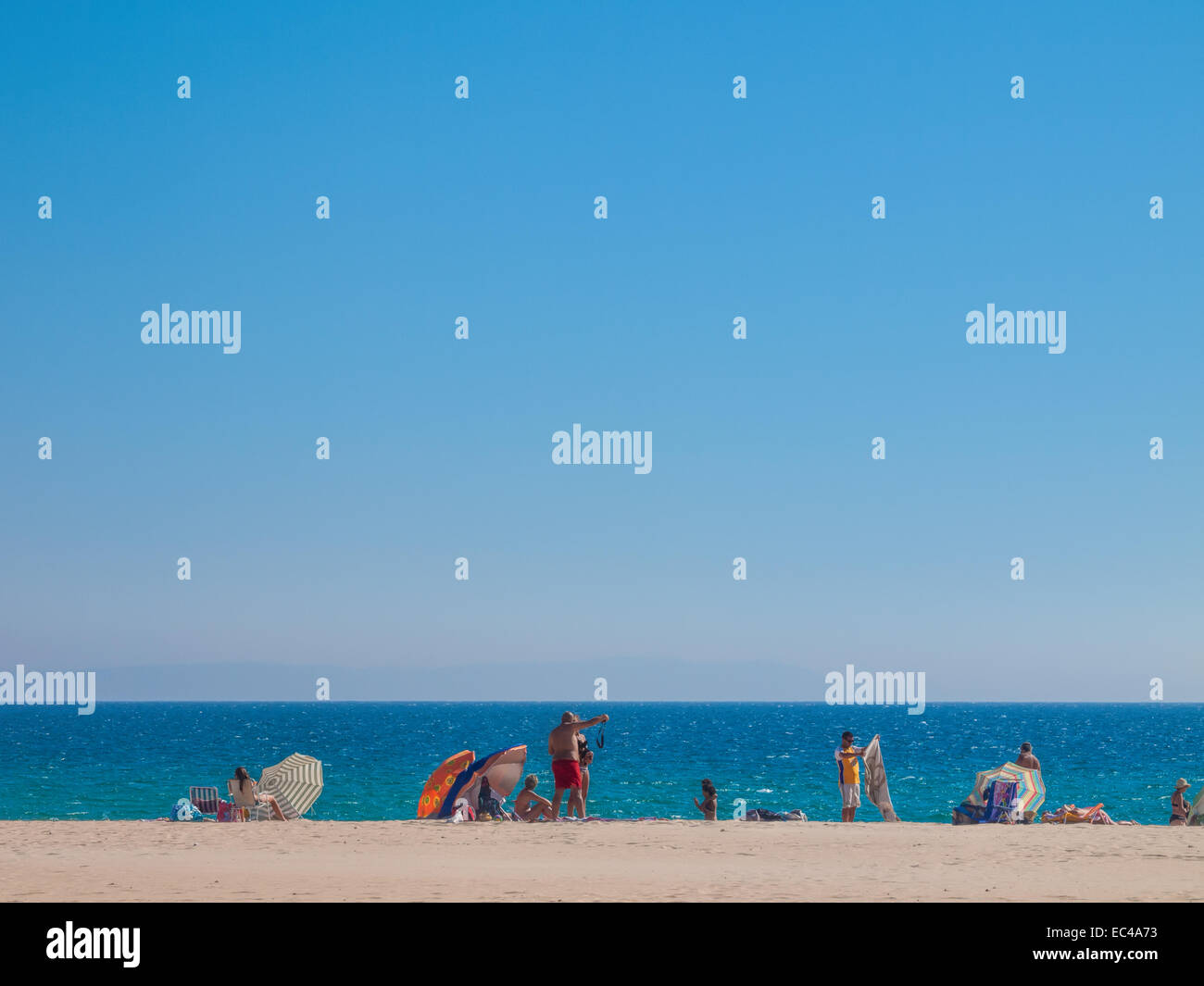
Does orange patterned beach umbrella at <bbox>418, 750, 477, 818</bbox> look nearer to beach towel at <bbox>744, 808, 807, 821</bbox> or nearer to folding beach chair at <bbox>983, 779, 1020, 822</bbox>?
beach towel at <bbox>744, 808, 807, 821</bbox>

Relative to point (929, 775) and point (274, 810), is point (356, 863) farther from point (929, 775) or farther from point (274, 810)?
point (929, 775)

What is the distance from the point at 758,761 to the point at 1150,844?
157 feet

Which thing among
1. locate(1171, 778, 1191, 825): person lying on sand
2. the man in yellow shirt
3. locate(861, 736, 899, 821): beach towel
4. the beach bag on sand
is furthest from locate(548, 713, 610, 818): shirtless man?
locate(1171, 778, 1191, 825): person lying on sand

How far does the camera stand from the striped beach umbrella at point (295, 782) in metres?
22.2

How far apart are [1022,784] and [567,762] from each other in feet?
24.3

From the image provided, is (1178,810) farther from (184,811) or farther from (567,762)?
(184,811)

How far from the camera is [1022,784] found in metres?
20.6

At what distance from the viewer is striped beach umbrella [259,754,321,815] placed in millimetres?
22250

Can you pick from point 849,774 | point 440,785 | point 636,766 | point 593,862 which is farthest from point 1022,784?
point 636,766

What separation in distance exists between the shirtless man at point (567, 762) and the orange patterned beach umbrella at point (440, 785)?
1830mm

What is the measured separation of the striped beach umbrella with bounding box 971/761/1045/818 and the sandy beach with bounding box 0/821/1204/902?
4.43 feet

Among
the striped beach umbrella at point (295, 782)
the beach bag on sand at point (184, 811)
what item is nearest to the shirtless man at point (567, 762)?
the striped beach umbrella at point (295, 782)

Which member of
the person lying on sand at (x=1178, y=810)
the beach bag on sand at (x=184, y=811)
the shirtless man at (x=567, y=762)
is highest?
the shirtless man at (x=567, y=762)

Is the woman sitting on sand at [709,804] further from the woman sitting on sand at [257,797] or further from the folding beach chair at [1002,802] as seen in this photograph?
the woman sitting on sand at [257,797]
